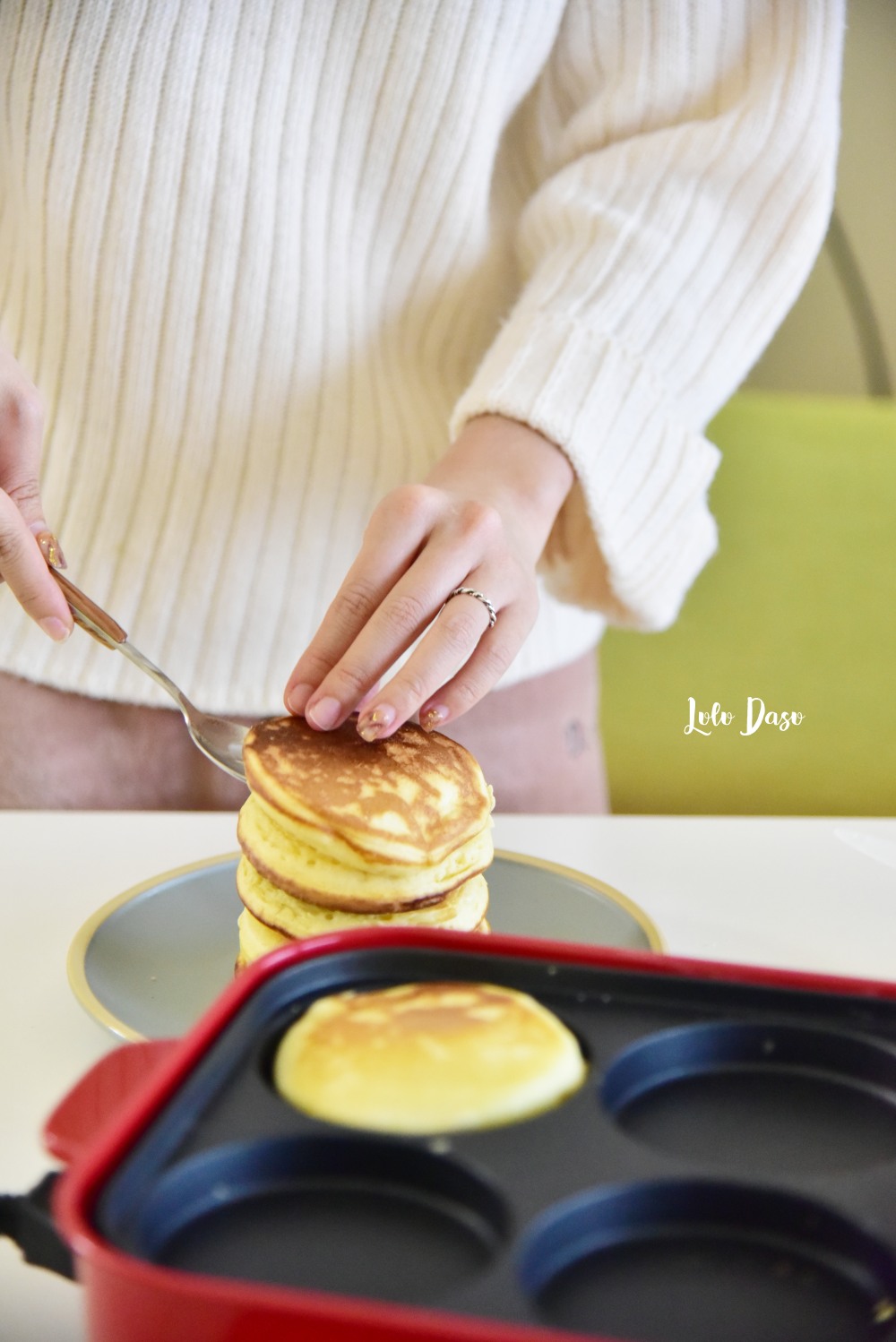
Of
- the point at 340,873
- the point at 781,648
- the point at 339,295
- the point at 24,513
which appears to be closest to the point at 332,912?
the point at 340,873

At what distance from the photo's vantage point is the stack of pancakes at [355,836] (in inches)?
22.4

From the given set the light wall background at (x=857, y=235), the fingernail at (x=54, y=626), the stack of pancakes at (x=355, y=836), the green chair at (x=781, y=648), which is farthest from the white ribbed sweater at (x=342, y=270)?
the light wall background at (x=857, y=235)

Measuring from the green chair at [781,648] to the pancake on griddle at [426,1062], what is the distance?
1.42 meters

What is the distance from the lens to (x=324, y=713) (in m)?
0.64

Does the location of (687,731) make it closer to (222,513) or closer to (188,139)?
(222,513)

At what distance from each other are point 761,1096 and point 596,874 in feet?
1.76

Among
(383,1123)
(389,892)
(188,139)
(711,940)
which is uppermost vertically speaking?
(188,139)

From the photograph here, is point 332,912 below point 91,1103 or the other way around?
below

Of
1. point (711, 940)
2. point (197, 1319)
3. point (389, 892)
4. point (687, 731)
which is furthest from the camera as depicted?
point (687, 731)

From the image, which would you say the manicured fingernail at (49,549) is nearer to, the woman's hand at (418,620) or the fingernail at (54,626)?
the fingernail at (54,626)

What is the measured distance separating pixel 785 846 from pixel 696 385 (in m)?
0.39

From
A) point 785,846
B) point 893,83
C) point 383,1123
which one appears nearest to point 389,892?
point 383,1123

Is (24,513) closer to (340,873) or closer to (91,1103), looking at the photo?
(340,873)

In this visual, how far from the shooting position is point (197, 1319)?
9.4 inches
